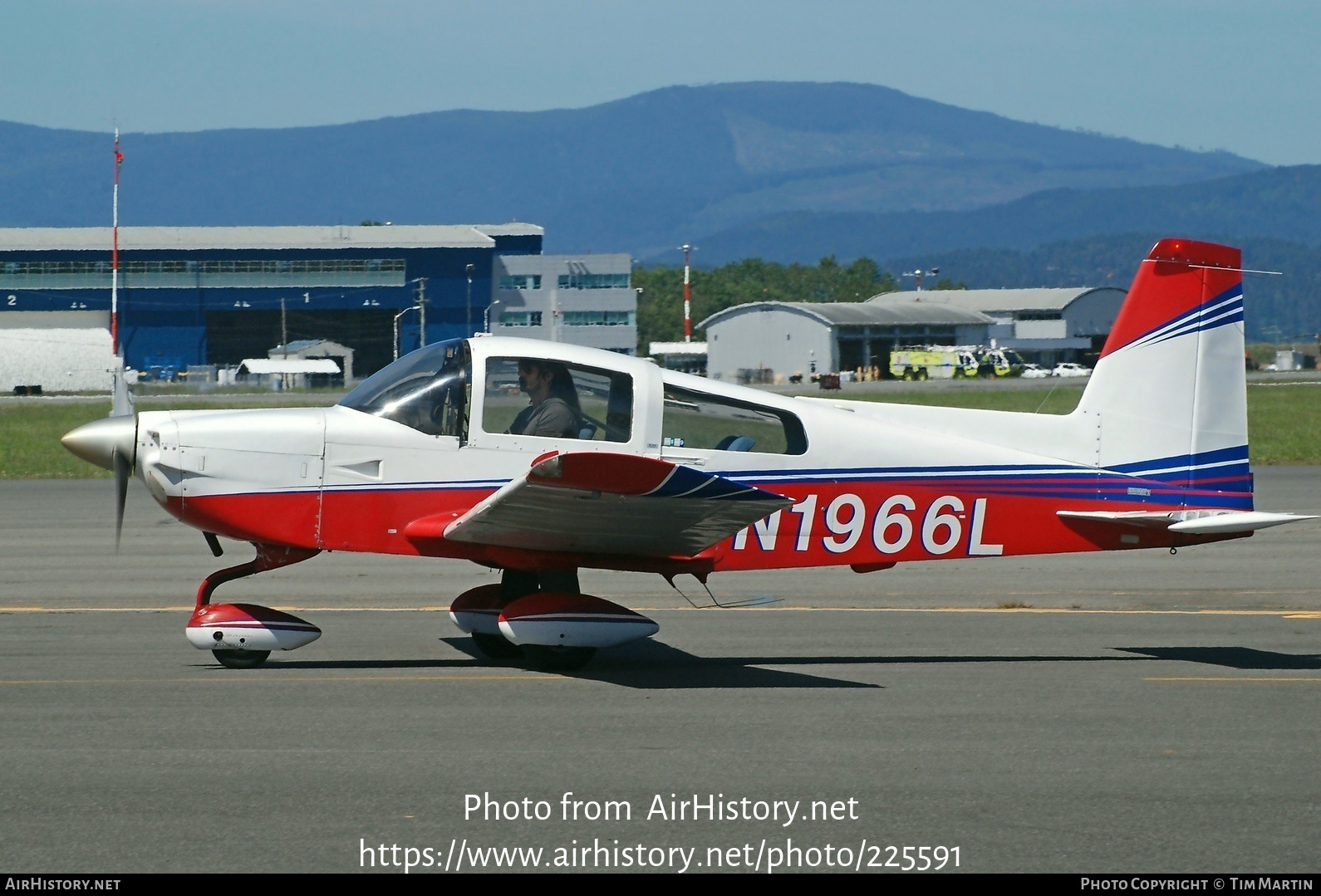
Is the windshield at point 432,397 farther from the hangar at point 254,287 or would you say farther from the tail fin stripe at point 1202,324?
the hangar at point 254,287

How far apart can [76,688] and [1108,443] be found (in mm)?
6385

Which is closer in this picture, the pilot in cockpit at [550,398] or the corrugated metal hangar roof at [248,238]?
the pilot in cockpit at [550,398]

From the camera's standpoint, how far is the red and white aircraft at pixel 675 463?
8.27 m

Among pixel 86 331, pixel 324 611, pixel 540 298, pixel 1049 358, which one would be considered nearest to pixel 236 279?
pixel 86 331

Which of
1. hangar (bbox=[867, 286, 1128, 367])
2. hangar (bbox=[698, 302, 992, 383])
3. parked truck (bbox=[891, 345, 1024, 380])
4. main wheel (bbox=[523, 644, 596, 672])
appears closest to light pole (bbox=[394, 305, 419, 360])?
hangar (bbox=[698, 302, 992, 383])

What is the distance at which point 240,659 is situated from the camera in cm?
859

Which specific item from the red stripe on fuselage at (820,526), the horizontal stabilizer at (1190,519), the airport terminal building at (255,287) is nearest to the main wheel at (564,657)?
the red stripe on fuselage at (820,526)

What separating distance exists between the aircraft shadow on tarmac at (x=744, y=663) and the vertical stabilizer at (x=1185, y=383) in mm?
1098

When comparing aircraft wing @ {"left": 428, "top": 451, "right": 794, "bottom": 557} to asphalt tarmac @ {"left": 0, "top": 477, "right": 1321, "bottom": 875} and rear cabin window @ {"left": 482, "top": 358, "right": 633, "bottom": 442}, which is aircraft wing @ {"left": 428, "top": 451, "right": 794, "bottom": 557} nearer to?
rear cabin window @ {"left": 482, "top": 358, "right": 633, "bottom": 442}

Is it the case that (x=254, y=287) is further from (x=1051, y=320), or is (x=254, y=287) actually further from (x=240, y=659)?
(x=240, y=659)

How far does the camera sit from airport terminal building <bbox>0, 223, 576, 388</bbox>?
9012 centimetres

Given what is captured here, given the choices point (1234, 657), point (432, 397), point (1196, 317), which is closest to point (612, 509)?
point (432, 397)

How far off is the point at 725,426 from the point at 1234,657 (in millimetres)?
3580

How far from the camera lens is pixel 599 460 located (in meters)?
7.30
